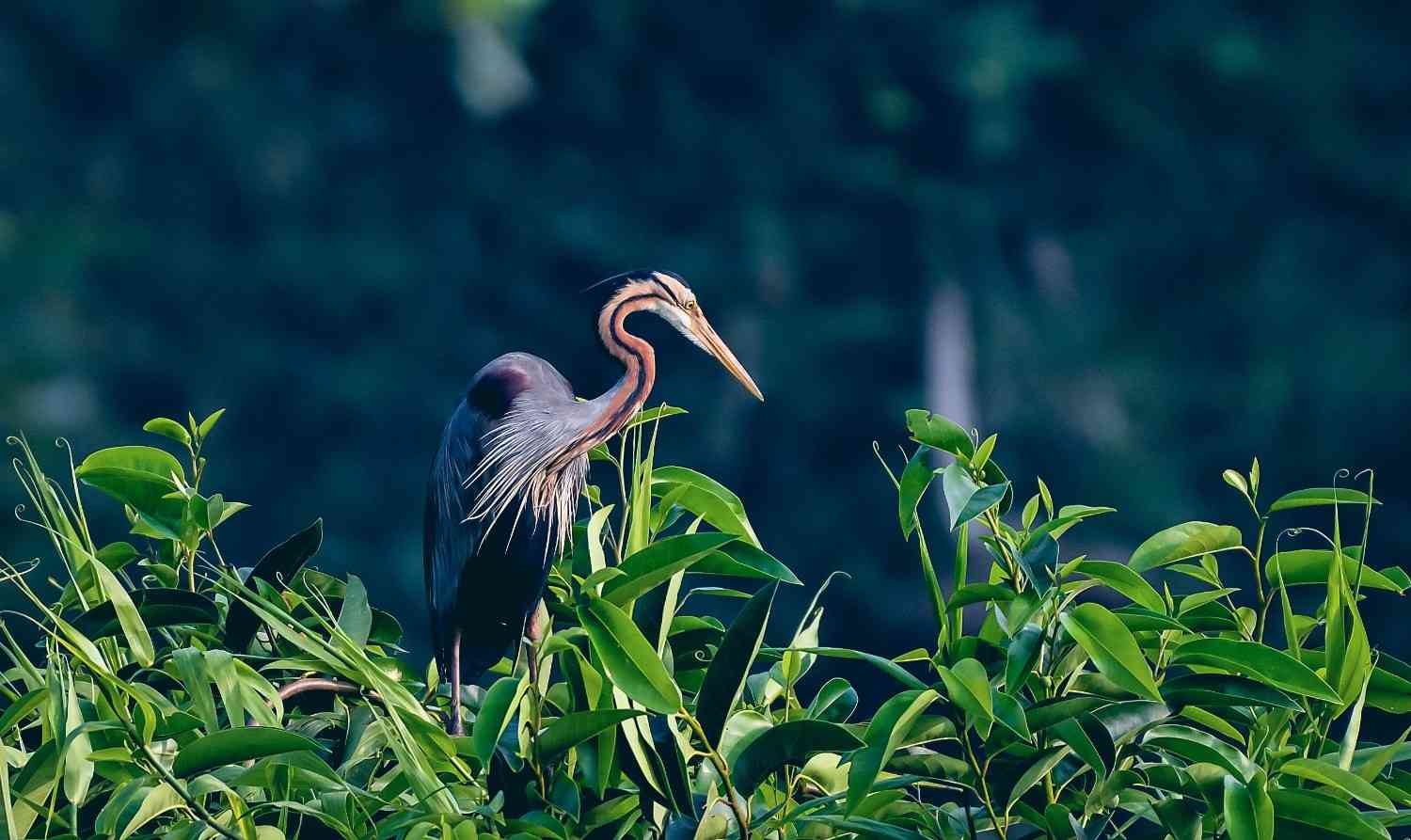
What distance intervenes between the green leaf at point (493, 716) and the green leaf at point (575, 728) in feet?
0.06

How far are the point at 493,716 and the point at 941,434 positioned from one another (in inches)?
7.4

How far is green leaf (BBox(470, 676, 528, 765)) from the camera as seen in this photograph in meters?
0.61

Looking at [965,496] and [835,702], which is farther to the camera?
[835,702]

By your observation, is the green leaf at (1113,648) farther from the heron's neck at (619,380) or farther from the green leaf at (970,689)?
the heron's neck at (619,380)

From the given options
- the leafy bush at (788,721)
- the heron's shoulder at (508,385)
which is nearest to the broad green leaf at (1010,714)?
the leafy bush at (788,721)

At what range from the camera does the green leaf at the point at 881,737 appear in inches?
22.9

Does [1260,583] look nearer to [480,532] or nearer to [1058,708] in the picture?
[1058,708]

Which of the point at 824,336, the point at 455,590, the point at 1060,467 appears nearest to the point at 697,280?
the point at 824,336

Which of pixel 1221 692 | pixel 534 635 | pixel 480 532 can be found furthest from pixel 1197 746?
pixel 480 532

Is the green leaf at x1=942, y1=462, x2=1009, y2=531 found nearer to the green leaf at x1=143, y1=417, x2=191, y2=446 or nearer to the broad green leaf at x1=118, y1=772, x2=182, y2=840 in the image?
the broad green leaf at x1=118, y1=772, x2=182, y2=840

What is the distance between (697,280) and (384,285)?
1.34 meters

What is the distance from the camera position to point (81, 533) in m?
0.80

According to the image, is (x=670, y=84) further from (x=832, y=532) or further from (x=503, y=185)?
(x=832, y=532)

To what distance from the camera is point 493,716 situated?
2.06 feet
